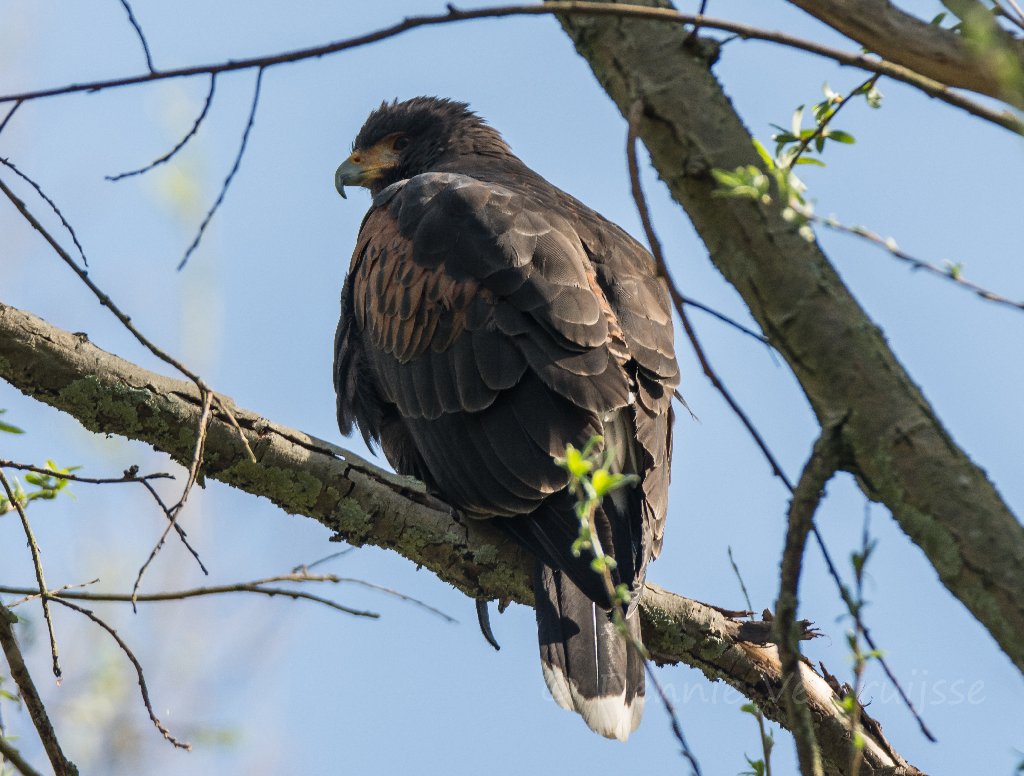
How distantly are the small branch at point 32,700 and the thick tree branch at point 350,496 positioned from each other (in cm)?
76

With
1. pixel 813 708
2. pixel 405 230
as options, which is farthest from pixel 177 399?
pixel 813 708

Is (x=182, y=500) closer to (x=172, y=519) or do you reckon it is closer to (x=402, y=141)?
(x=172, y=519)

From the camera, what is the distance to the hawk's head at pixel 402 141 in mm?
6723

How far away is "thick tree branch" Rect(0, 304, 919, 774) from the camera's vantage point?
11.3 feet

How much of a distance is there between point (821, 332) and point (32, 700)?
2119 millimetres

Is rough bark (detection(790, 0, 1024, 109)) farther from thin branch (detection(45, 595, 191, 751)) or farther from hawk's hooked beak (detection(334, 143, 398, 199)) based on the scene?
hawk's hooked beak (detection(334, 143, 398, 199))

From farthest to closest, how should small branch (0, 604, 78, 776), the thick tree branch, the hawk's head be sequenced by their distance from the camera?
the hawk's head, the thick tree branch, small branch (0, 604, 78, 776)

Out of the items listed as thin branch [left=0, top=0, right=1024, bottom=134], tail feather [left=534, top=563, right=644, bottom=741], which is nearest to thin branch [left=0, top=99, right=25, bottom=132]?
thin branch [left=0, top=0, right=1024, bottom=134]

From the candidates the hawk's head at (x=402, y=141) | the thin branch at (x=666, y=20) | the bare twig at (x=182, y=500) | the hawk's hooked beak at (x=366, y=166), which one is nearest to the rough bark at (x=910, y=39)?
the thin branch at (x=666, y=20)

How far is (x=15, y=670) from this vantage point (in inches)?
Answer: 115

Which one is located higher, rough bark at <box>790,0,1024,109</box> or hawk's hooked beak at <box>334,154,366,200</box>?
hawk's hooked beak at <box>334,154,366,200</box>

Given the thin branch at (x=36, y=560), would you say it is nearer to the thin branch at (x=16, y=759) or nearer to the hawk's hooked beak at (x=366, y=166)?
the thin branch at (x=16, y=759)

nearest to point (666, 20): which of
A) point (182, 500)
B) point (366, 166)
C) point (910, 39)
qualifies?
point (910, 39)

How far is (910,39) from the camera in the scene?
201cm
